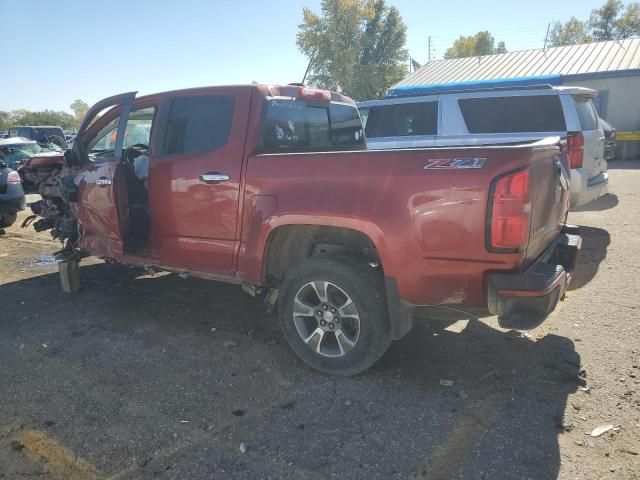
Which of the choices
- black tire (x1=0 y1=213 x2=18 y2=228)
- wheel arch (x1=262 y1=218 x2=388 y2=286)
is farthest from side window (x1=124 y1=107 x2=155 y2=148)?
black tire (x1=0 y1=213 x2=18 y2=228)

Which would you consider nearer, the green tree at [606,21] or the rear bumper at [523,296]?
the rear bumper at [523,296]

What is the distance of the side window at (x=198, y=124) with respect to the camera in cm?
399

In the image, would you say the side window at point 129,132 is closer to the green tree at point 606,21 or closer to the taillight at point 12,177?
the taillight at point 12,177

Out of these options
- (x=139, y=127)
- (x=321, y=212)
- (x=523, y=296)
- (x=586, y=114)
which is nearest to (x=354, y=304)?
(x=321, y=212)

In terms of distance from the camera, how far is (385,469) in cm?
249

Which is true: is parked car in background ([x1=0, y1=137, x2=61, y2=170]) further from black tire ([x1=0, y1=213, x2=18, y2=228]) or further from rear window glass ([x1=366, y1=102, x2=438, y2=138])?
rear window glass ([x1=366, y1=102, x2=438, y2=138])

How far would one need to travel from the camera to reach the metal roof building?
65.7 feet

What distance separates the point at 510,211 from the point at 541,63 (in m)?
23.5

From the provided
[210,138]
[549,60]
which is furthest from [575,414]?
[549,60]

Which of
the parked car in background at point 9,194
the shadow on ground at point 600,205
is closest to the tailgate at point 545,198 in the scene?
the shadow on ground at point 600,205

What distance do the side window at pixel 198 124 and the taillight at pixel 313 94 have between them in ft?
2.26

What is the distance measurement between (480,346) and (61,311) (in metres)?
4.02

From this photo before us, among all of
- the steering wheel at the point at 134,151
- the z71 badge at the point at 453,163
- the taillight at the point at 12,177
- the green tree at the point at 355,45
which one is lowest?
the taillight at the point at 12,177

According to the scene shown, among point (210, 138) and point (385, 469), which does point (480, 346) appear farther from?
point (210, 138)
